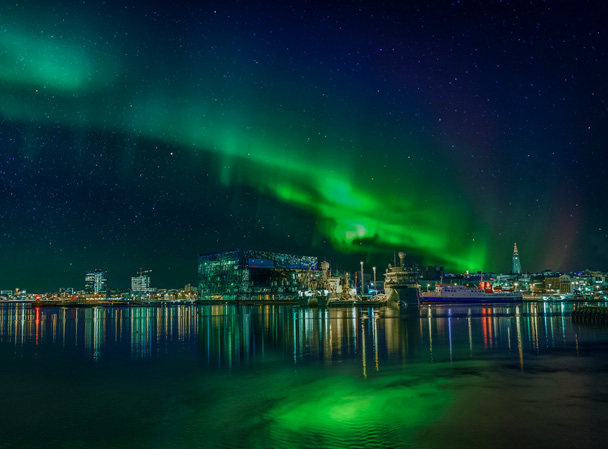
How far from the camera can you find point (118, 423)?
1321 centimetres

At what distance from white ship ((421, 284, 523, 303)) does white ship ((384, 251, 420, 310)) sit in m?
33.9

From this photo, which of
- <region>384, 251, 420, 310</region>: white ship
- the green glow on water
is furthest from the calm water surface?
<region>384, 251, 420, 310</region>: white ship

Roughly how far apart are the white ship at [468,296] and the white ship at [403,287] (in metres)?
33.9

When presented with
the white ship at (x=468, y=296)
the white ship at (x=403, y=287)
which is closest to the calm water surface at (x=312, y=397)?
the white ship at (x=403, y=287)

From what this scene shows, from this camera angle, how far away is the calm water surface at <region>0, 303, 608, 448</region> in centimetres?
1152

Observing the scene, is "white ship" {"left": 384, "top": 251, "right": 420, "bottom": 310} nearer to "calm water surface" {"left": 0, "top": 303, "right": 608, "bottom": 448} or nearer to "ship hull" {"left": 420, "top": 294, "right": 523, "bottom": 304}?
"ship hull" {"left": 420, "top": 294, "right": 523, "bottom": 304}

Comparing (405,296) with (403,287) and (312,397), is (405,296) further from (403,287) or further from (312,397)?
(312,397)

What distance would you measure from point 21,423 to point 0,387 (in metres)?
6.91

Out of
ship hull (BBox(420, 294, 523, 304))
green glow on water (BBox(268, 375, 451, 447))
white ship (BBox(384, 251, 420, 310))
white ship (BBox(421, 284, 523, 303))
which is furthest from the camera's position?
white ship (BBox(421, 284, 523, 303))

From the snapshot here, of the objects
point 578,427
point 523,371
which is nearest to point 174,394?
point 578,427

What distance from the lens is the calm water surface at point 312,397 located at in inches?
454

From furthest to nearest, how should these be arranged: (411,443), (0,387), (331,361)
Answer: (331,361)
(0,387)
(411,443)

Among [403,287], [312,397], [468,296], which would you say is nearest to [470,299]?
[468,296]

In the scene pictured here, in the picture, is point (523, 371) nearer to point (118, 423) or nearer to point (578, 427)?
point (578, 427)
